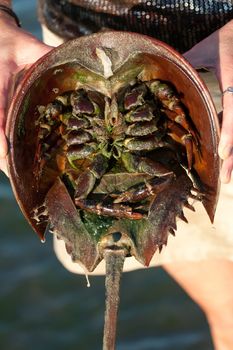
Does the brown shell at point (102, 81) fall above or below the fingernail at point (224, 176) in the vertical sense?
above

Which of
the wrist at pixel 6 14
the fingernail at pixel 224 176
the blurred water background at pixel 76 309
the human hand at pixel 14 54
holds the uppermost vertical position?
the human hand at pixel 14 54

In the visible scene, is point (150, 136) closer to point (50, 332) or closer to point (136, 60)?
point (136, 60)

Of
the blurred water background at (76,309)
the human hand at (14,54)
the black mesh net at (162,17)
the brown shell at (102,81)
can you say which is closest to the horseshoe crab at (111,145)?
the brown shell at (102,81)

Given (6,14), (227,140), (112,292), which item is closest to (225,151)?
(227,140)

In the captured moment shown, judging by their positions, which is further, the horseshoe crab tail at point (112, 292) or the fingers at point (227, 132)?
the fingers at point (227, 132)

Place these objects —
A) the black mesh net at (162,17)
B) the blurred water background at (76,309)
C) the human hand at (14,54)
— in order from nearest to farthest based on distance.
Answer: the human hand at (14,54), the black mesh net at (162,17), the blurred water background at (76,309)

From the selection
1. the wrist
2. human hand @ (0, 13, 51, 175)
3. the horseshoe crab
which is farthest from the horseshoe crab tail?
the wrist

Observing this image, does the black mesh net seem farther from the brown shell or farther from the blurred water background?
the blurred water background

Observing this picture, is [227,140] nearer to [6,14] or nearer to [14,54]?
[14,54]

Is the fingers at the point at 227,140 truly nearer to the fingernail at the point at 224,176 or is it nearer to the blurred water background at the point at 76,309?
the fingernail at the point at 224,176
